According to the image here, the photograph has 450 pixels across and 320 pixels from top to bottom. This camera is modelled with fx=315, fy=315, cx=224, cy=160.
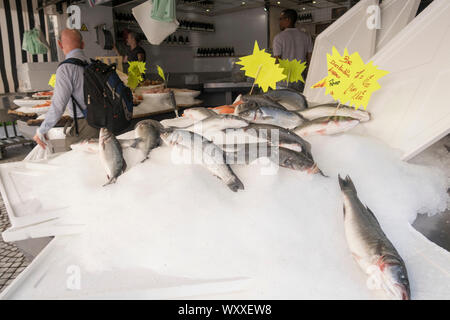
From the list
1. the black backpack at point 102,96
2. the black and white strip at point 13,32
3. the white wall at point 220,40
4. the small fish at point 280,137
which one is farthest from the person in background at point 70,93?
the white wall at point 220,40

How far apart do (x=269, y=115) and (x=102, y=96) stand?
1591mm

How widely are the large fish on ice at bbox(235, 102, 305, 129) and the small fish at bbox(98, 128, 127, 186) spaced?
1.68 ft

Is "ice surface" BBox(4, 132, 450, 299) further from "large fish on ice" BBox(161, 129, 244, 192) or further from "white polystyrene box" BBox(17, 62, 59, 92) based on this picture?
"white polystyrene box" BBox(17, 62, 59, 92)

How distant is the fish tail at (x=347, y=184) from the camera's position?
0.92m

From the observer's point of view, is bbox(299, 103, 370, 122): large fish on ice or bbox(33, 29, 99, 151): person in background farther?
bbox(33, 29, 99, 151): person in background

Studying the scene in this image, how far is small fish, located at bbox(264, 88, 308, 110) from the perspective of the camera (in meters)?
1.61

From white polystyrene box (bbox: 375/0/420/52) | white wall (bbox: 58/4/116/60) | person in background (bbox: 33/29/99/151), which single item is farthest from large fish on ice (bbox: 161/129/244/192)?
white wall (bbox: 58/4/116/60)

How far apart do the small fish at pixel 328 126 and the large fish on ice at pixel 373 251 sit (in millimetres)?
369

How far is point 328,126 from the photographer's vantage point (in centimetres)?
119

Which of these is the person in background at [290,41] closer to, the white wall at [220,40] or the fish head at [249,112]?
the fish head at [249,112]

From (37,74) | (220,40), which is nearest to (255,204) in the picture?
(37,74)

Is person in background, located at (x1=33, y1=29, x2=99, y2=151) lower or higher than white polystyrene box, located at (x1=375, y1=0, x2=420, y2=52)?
lower
